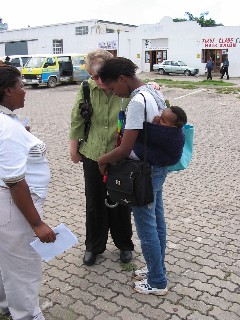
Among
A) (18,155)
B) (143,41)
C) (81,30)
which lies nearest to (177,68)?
(143,41)

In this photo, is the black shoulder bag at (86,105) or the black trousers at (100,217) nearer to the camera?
the black shoulder bag at (86,105)

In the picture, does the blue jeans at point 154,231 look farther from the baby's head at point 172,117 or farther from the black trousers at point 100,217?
the black trousers at point 100,217

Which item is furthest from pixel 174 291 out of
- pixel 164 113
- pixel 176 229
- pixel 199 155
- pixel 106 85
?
pixel 199 155

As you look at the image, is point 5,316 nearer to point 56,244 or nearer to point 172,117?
point 56,244

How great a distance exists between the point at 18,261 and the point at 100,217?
1.13 meters

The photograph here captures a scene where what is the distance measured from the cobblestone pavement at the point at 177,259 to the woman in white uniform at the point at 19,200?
51 cm

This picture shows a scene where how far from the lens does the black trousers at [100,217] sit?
328cm

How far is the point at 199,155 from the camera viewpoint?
7.43 m

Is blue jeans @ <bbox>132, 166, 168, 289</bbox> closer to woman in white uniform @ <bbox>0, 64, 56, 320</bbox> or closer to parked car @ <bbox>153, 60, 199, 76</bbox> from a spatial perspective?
woman in white uniform @ <bbox>0, 64, 56, 320</bbox>

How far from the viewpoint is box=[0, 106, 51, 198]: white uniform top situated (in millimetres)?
2039

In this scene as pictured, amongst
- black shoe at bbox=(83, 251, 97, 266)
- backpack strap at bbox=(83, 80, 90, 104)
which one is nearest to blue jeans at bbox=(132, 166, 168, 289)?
black shoe at bbox=(83, 251, 97, 266)

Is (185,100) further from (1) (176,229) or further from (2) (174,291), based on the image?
(2) (174,291)

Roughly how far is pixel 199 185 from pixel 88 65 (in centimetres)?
322

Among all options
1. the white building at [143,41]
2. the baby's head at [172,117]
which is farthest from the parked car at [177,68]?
the baby's head at [172,117]
